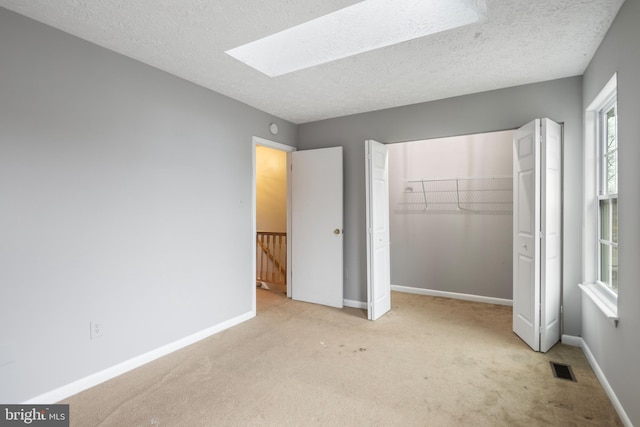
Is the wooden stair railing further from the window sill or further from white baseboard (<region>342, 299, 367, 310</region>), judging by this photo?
the window sill

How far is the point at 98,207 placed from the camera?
7.52ft

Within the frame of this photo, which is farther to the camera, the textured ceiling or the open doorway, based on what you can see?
the open doorway

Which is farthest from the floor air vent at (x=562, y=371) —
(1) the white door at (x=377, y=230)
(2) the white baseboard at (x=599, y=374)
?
(1) the white door at (x=377, y=230)

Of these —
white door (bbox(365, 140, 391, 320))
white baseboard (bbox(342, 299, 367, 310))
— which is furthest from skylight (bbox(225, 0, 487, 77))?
white baseboard (bbox(342, 299, 367, 310))

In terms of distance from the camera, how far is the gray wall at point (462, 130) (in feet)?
9.25

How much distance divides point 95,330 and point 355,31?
295 cm

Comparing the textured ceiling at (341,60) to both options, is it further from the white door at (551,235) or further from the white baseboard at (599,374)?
the white baseboard at (599,374)

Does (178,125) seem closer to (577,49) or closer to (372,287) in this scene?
(372,287)

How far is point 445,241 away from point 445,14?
3.13 m

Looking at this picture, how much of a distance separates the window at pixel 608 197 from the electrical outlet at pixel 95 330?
3770 mm

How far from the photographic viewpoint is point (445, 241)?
4.51 m

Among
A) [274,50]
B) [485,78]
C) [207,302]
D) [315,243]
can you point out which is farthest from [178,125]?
[485,78]

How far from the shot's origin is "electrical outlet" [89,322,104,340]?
2248 mm

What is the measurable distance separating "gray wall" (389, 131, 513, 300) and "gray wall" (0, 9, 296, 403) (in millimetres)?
2736
